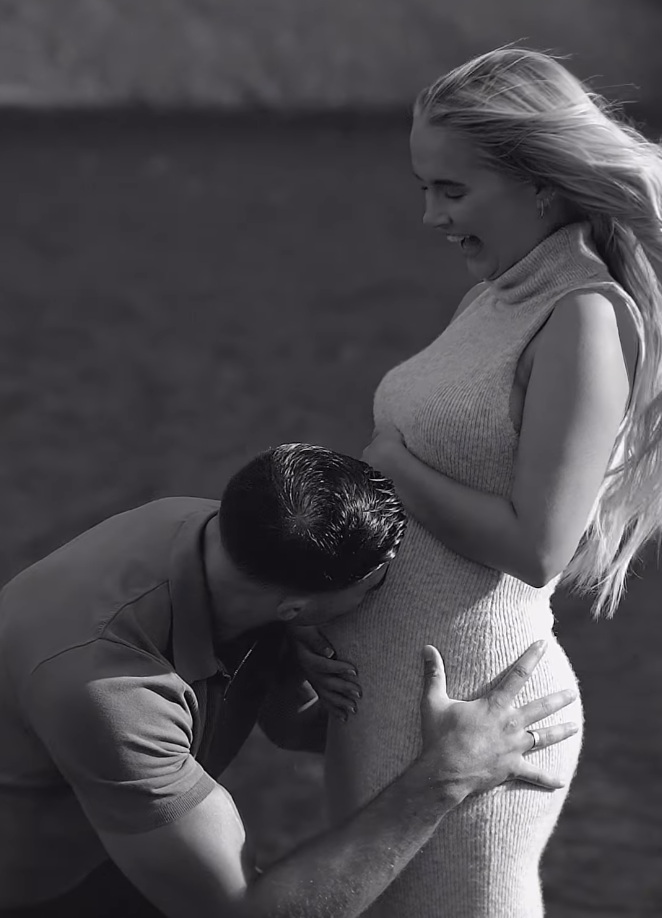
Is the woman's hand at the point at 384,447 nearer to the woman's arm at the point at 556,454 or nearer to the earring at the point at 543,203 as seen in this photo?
the woman's arm at the point at 556,454

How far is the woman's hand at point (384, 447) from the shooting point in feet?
6.10

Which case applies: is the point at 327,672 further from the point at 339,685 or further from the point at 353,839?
the point at 353,839

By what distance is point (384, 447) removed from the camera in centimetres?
187

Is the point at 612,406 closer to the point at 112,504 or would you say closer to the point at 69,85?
the point at 112,504

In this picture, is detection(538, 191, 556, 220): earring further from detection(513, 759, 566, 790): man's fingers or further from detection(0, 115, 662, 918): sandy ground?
detection(0, 115, 662, 918): sandy ground

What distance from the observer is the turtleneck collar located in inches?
70.2

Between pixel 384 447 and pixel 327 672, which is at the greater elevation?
pixel 384 447

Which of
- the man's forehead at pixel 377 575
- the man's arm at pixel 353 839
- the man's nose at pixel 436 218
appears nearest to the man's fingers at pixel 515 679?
the man's arm at pixel 353 839

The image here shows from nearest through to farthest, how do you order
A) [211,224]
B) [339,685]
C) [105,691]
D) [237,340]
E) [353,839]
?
[105,691] → [353,839] → [339,685] → [237,340] → [211,224]

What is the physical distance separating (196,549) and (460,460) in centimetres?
38

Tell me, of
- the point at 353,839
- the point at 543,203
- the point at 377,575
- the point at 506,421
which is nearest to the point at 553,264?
the point at 543,203

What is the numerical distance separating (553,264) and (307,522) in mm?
505

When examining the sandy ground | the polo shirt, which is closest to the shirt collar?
the polo shirt

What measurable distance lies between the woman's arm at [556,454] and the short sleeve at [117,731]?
0.46 meters
